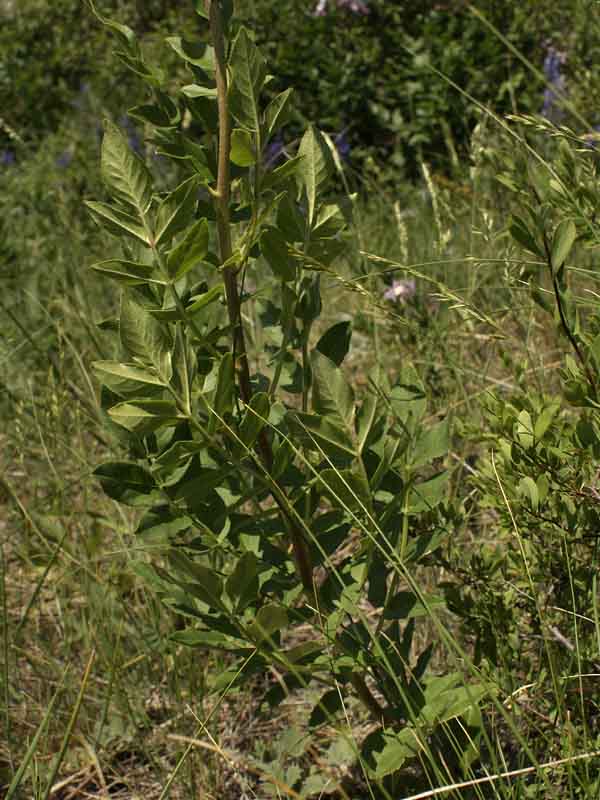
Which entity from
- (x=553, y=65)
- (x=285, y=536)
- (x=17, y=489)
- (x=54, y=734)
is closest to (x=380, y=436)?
(x=285, y=536)

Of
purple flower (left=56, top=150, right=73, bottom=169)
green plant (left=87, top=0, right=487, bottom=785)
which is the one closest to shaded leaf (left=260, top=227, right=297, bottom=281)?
green plant (left=87, top=0, right=487, bottom=785)

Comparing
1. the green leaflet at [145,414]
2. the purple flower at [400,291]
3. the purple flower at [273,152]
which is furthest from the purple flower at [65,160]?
the green leaflet at [145,414]

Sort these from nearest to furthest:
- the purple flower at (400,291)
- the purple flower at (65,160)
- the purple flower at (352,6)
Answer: the purple flower at (400,291) < the purple flower at (65,160) < the purple flower at (352,6)

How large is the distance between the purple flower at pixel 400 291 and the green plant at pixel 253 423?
0.92 metres

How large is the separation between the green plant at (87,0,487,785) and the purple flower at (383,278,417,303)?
0.92 m

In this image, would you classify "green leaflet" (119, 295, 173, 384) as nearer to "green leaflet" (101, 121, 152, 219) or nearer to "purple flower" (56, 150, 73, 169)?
"green leaflet" (101, 121, 152, 219)

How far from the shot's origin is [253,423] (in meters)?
1.03

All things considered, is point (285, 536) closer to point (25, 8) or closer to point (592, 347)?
point (592, 347)

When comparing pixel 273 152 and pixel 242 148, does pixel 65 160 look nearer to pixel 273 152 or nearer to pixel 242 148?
pixel 273 152

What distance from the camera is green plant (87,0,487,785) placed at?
1.01 m

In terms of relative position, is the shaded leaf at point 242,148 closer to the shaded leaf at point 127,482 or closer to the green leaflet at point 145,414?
the green leaflet at point 145,414

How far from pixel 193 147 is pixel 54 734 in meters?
1.03

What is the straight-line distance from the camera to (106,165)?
3.26 feet

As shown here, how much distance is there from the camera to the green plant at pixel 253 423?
1007mm
